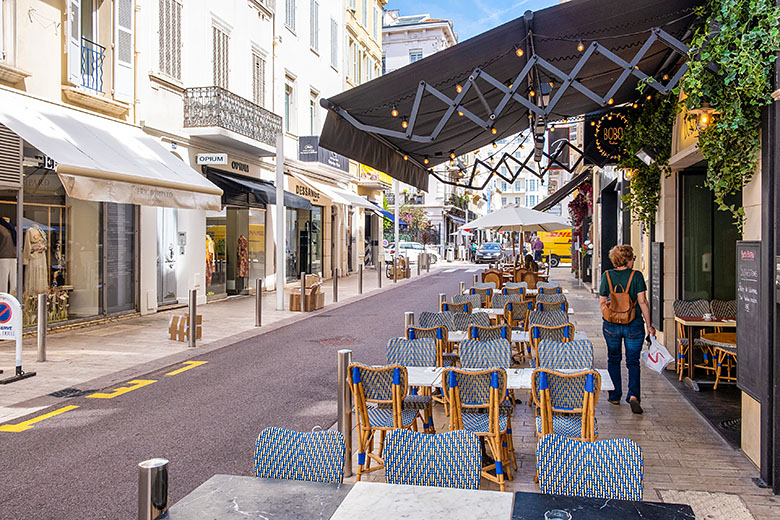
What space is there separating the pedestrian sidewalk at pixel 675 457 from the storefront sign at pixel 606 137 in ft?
12.7

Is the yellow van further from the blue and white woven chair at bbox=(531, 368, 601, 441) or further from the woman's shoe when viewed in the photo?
the blue and white woven chair at bbox=(531, 368, 601, 441)

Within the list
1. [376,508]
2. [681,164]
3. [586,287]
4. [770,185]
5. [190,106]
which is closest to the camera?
[376,508]

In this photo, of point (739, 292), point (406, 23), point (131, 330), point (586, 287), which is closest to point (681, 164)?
point (739, 292)

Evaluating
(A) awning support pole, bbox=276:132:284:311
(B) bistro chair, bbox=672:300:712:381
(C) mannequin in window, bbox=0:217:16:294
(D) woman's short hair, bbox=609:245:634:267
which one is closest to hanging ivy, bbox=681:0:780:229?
(D) woman's short hair, bbox=609:245:634:267

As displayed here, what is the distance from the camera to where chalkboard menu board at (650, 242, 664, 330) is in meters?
9.48

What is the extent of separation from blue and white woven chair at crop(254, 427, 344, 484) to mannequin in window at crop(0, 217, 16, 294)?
397 inches

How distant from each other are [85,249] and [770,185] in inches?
504

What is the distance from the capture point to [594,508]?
8.52 feet

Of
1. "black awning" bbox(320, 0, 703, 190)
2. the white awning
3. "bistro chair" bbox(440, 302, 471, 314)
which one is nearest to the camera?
"black awning" bbox(320, 0, 703, 190)

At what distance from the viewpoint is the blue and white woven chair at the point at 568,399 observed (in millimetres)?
4742

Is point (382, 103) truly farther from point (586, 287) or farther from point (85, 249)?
point (586, 287)

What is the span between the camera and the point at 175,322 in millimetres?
11797

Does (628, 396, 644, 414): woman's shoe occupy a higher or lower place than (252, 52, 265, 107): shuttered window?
lower

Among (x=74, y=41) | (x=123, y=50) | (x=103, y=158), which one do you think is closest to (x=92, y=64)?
(x=74, y=41)
